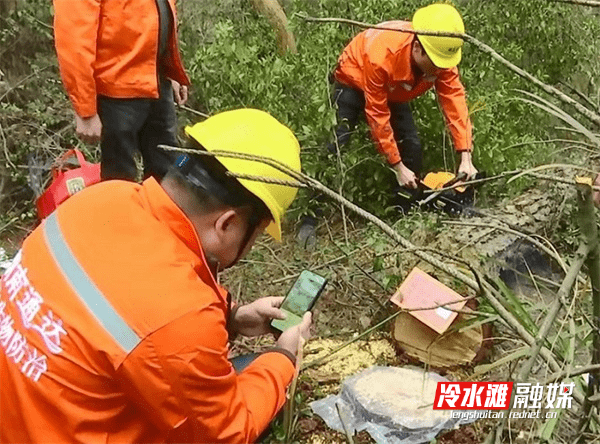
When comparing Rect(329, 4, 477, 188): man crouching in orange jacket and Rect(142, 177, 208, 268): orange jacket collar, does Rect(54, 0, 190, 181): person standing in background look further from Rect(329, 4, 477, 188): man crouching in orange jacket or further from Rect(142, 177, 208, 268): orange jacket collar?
Rect(142, 177, 208, 268): orange jacket collar

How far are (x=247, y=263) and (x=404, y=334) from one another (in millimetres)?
1113

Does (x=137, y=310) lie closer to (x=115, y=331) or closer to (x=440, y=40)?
(x=115, y=331)

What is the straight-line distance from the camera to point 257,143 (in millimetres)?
1599

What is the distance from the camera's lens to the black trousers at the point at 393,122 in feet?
12.6

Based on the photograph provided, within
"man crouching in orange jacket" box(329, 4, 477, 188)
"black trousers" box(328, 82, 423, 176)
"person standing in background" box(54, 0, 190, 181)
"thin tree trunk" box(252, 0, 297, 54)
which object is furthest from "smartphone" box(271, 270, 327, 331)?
"thin tree trunk" box(252, 0, 297, 54)

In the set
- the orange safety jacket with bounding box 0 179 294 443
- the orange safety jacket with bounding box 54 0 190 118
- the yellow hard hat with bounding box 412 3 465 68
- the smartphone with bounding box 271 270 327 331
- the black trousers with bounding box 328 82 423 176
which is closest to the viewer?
the orange safety jacket with bounding box 0 179 294 443

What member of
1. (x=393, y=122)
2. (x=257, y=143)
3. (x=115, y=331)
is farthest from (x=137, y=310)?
(x=393, y=122)

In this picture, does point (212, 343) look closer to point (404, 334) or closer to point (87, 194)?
point (87, 194)

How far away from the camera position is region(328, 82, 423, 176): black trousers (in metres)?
3.84

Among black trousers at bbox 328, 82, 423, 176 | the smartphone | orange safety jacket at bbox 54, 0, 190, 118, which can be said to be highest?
orange safety jacket at bbox 54, 0, 190, 118

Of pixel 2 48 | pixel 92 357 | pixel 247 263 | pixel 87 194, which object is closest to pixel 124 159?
pixel 247 263

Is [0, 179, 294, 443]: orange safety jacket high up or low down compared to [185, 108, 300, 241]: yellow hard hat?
down

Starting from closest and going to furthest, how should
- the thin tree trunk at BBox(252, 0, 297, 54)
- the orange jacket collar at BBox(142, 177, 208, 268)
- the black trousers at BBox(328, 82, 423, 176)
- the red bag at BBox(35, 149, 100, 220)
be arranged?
the orange jacket collar at BBox(142, 177, 208, 268)
the red bag at BBox(35, 149, 100, 220)
the black trousers at BBox(328, 82, 423, 176)
the thin tree trunk at BBox(252, 0, 297, 54)

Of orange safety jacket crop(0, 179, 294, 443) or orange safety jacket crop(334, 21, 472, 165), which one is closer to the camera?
orange safety jacket crop(0, 179, 294, 443)
